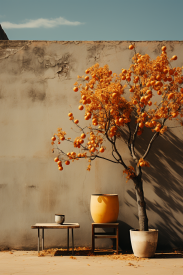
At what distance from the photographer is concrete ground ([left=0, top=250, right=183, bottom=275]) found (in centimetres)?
318

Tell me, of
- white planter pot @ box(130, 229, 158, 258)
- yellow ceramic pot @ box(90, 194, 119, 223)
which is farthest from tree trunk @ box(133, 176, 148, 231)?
yellow ceramic pot @ box(90, 194, 119, 223)

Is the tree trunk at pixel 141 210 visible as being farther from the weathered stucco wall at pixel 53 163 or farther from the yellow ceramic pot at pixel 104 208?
the weathered stucco wall at pixel 53 163

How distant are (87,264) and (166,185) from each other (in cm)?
182

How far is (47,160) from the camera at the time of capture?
456cm

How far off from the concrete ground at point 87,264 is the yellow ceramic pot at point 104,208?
20.1 inches

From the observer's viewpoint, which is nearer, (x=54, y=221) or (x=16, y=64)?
(x=54, y=221)

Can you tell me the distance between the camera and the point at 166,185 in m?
4.51

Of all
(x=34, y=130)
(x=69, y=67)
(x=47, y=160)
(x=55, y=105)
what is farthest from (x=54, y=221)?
(x=69, y=67)

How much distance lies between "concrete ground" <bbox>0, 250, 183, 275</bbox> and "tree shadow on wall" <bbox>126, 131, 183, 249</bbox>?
35cm

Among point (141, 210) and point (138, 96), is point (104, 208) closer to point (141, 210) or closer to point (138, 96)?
point (141, 210)

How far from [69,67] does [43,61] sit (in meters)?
0.45

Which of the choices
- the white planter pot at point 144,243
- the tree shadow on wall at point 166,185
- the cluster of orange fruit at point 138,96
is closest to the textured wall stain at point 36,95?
the cluster of orange fruit at point 138,96

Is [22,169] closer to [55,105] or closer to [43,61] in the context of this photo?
[55,105]

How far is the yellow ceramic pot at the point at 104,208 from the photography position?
159 inches
